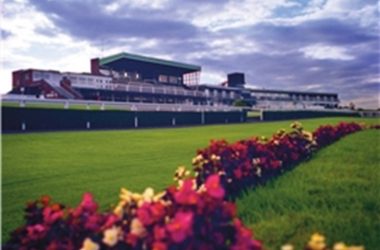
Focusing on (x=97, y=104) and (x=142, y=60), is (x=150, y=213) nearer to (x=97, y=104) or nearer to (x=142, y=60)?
(x=97, y=104)

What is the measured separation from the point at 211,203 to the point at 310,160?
614 centimetres

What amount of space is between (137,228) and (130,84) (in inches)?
1539

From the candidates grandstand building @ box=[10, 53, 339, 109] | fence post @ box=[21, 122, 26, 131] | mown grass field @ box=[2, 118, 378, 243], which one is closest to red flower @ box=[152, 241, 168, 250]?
mown grass field @ box=[2, 118, 378, 243]

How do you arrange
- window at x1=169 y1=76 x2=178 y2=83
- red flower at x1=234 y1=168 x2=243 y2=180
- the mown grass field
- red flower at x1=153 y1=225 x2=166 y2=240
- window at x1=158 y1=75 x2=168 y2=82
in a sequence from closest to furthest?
red flower at x1=153 y1=225 x2=166 y2=240
red flower at x1=234 y1=168 x2=243 y2=180
the mown grass field
window at x1=158 y1=75 x2=168 y2=82
window at x1=169 y1=76 x2=178 y2=83

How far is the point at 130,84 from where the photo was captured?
4097 centimetres

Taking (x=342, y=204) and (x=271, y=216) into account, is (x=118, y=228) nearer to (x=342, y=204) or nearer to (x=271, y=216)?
(x=271, y=216)

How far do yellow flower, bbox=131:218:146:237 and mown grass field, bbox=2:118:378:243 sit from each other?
263 cm

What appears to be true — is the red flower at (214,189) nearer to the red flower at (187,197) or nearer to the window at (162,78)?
the red flower at (187,197)

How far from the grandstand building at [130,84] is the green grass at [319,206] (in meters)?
31.6

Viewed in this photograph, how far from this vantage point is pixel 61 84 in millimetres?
37312

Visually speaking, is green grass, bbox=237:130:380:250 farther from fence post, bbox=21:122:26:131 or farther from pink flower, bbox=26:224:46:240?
fence post, bbox=21:122:26:131

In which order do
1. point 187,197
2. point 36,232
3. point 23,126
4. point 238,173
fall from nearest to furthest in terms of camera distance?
point 187,197, point 36,232, point 238,173, point 23,126

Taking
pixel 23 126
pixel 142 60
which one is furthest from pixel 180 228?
pixel 142 60

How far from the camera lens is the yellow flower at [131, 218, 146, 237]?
103 inches
